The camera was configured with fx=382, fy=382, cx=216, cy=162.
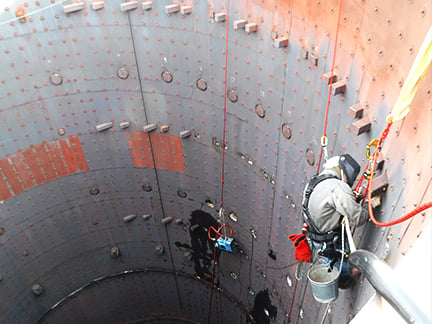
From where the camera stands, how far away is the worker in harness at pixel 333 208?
3.85m

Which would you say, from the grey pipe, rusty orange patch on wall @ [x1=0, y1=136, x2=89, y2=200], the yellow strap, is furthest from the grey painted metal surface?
the grey pipe

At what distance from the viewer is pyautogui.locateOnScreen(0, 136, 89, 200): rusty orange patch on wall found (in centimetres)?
769

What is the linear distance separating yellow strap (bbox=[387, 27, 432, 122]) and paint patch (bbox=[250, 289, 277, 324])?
20.9ft

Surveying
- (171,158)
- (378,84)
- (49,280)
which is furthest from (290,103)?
(49,280)

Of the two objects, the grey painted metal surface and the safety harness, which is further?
the grey painted metal surface

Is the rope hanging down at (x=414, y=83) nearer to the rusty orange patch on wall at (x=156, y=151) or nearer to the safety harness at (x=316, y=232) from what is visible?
the safety harness at (x=316, y=232)

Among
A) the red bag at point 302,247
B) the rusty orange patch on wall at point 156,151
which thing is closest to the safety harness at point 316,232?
the red bag at point 302,247

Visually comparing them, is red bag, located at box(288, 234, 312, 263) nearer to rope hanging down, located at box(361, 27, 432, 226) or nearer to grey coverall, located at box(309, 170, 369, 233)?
Answer: grey coverall, located at box(309, 170, 369, 233)

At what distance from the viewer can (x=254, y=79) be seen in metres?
6.33

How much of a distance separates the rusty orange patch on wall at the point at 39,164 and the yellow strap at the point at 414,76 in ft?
21.8

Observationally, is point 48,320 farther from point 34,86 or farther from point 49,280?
point 34,86

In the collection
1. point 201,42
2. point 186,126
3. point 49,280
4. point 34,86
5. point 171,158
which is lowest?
point 49,280

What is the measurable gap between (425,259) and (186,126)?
6345 mm

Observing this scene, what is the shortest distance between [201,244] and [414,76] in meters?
7.41
